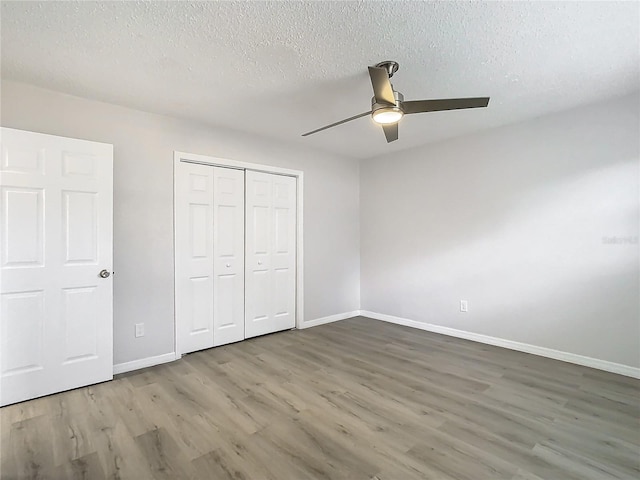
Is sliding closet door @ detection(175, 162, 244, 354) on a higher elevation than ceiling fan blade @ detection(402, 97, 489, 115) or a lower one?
lower

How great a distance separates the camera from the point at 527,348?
3459 millimetres

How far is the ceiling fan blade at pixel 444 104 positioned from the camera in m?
2.16

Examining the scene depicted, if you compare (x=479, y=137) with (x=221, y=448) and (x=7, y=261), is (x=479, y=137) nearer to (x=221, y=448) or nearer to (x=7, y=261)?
(x=221, y=448)

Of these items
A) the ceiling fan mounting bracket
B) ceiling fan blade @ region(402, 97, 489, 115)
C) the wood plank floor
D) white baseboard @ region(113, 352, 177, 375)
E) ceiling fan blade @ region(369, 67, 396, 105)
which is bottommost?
the wood plank floor

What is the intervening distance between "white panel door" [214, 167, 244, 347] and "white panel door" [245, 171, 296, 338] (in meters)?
0.10

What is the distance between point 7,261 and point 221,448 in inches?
81.9

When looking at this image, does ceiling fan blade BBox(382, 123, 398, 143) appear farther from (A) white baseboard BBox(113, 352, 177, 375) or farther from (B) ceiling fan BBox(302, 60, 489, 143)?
(A) white baseboard BBox(113, 352, 177, 375)

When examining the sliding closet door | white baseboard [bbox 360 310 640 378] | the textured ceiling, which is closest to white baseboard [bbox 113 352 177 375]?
the sliding closet door

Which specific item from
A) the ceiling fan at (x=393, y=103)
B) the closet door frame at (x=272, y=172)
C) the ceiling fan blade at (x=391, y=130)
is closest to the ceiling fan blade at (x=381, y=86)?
the ceiling fan at (x=393, y=103)

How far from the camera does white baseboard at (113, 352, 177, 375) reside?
2.96m

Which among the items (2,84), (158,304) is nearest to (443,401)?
(158,304)

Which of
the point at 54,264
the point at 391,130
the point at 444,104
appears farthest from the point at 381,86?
the point at 54,264

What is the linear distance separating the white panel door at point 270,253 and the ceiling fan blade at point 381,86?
2.18 metres

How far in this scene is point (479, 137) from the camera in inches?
151
